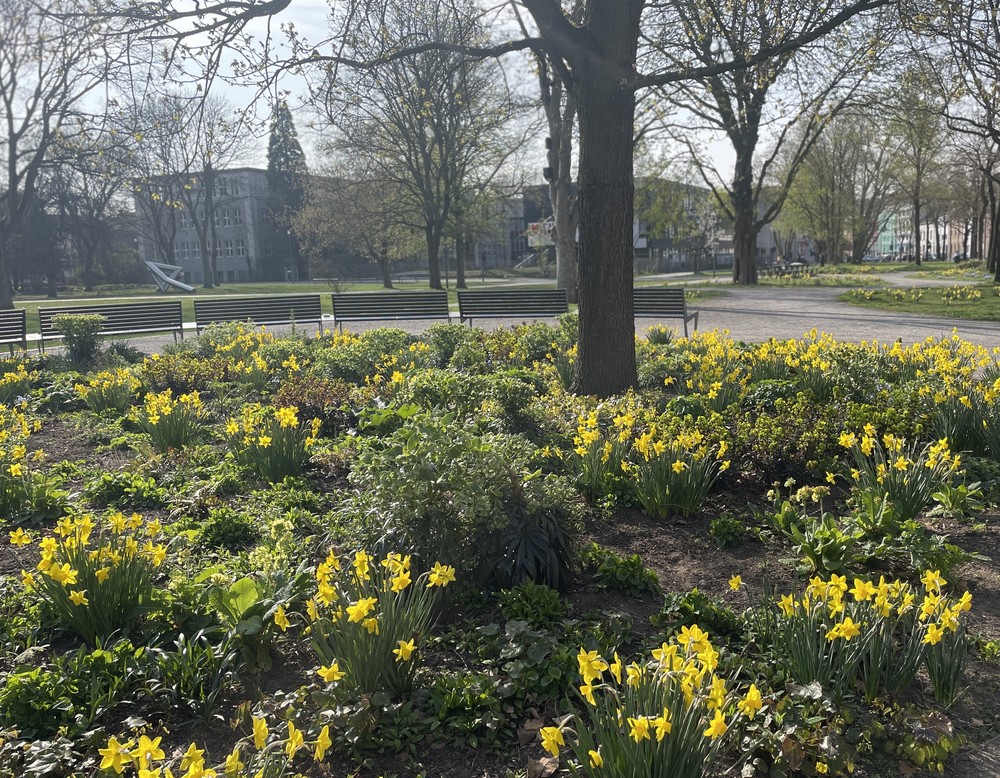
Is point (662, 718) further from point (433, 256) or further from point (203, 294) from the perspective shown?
point (203, 294)

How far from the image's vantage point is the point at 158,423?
20.3 ft

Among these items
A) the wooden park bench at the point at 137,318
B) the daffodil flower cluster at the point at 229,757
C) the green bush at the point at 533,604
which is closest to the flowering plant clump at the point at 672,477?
the green bush at the point at 533,604

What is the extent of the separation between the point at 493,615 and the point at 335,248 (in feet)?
181

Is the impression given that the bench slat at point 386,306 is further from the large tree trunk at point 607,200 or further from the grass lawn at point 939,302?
the grass lawn at point 939,302

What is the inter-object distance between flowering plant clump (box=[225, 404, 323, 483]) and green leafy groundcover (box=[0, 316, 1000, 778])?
1.1 inches

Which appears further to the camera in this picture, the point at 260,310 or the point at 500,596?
the point at 260,310

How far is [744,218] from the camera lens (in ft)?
93.9

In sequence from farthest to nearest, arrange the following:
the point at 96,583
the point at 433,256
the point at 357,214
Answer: the point at 357,214
the point at 433,256
the point at 96,583

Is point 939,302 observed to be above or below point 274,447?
above

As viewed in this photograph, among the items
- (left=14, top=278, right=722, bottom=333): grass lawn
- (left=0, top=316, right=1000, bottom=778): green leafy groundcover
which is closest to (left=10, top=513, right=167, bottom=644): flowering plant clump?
(left=0, top=316, right=1000, bottom=778): green leafy groundcover

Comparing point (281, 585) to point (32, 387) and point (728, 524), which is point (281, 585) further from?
point (32, 387)

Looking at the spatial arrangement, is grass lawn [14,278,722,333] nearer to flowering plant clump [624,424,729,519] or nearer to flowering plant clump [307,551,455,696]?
flowering plant clump [624,424,729,519]

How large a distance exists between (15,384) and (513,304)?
26.9ft

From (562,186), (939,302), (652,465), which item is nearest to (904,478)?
(652,465)
